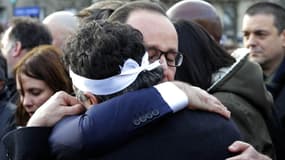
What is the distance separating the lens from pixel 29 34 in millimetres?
5414

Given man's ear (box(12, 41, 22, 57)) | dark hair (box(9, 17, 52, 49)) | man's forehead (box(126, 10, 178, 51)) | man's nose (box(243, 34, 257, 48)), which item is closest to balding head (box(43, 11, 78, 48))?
dark hair (box(9, 17, 52, 49))

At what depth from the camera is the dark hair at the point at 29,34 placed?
17.6 feet

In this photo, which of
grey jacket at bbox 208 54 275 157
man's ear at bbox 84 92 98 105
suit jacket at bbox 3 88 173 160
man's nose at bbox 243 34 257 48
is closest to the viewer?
suit jacket at bbox 3 88 173 160

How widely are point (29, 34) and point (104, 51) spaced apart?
343cm

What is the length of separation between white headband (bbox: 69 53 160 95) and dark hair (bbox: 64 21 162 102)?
1cm

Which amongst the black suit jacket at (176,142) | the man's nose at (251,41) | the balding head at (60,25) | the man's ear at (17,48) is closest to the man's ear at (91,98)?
the black suit jacket at (176,142)

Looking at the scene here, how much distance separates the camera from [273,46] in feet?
17.6

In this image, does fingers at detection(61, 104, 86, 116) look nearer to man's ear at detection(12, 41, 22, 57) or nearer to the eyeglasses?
the eyeglasses

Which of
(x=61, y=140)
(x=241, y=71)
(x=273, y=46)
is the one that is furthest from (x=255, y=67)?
(x=273, y=46)

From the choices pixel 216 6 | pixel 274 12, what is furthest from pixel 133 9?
pixel 216 6

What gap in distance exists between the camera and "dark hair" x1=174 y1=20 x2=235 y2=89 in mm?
3012

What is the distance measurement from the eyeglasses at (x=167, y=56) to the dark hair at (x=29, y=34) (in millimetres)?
2848

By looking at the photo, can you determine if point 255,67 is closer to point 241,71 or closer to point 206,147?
point 241,71

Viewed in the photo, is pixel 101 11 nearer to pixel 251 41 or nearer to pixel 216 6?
pixel 251 41
